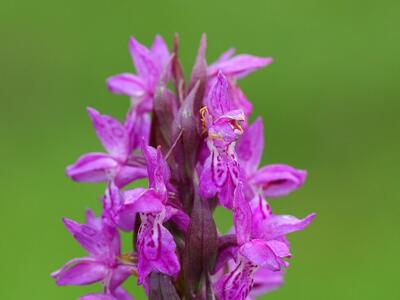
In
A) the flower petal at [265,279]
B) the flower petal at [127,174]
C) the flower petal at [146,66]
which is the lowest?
the flower petal at [265,279]

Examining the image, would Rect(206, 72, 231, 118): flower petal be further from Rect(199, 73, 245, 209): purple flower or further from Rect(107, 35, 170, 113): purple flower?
Rect(107, 35, 170, 113): purple flower

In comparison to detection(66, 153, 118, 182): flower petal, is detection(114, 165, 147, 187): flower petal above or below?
below

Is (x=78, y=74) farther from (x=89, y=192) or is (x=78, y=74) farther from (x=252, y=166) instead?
(x=252, y=166)

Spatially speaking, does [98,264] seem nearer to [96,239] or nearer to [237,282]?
[96,239]

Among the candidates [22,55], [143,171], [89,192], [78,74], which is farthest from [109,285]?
[22,55]

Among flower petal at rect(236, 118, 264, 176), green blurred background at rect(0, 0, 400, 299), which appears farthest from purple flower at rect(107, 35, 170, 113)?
green blurred background at rect(0, 0, 400, 299)

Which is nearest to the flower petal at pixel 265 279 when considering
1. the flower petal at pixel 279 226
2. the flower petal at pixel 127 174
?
the flower petal at pixel 279 226

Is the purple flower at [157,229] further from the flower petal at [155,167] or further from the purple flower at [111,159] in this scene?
the purple flower at [111,159]
